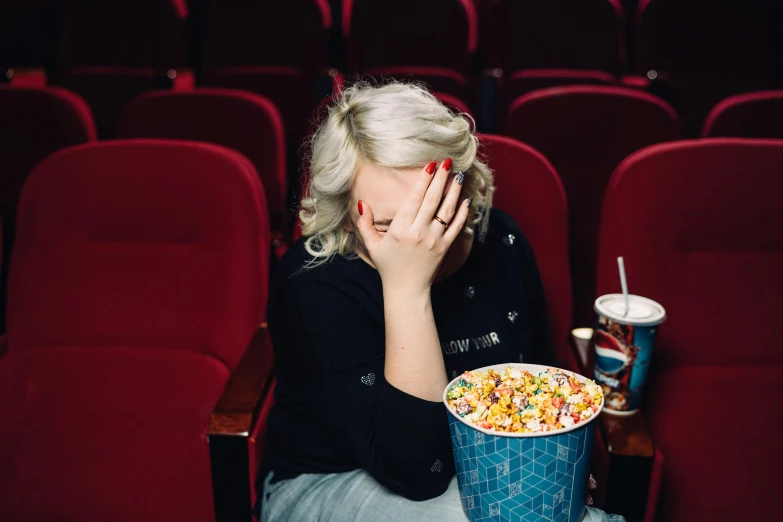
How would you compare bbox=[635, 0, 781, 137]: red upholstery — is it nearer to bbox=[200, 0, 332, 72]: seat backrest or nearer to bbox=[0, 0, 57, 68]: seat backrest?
bbox=[200, 0, 332, 72]: seat backrest

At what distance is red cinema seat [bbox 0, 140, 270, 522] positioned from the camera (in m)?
0.94

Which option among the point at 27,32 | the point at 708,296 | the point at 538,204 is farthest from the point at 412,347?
the point at 27,32

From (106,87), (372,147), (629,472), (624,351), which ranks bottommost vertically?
(629,472)

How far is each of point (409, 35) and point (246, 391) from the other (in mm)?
1825

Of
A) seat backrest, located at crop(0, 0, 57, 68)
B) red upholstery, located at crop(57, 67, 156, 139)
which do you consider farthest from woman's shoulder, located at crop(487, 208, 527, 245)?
seat backrest, located at crop(0, 0, 57, 68)

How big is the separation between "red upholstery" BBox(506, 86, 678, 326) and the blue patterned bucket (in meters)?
0.75

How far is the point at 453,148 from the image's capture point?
74 cm

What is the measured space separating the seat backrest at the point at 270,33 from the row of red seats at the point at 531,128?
962 millimetres

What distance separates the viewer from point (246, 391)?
0.85m

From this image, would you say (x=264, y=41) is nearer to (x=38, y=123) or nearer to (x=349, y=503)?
(x=38, y=123)

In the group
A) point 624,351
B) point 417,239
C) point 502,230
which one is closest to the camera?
point 417,239

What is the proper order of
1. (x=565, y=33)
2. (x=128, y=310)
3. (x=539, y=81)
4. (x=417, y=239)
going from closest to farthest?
(x=417, y=239), (x=128, y=310), (x=539, y=81), (x=565, y=33)

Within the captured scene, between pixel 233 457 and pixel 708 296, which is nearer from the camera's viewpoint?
pixel 233 457

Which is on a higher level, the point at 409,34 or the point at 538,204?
the point at 409,34
